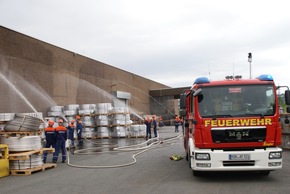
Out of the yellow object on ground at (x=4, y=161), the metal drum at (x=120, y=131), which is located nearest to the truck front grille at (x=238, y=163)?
the yellow object on ground at (x=4, y=161)

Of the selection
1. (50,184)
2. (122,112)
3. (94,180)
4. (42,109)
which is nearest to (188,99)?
(94,180)

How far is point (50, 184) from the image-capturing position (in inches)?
338

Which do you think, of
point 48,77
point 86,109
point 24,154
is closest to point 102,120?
point 86,109

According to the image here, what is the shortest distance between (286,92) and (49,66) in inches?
830

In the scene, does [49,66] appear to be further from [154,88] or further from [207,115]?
[154,88]

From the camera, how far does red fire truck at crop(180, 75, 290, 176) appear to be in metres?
7.79

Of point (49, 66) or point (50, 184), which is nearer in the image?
point (50, 184)

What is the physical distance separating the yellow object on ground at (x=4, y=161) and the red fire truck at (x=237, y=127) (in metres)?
5.73

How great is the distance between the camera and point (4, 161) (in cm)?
1021

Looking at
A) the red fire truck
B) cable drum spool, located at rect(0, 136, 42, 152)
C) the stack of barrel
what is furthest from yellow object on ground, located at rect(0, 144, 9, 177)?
the red fire truck

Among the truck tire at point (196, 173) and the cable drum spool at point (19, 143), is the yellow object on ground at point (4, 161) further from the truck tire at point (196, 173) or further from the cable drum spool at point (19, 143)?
the truck tire at point (196, 173)

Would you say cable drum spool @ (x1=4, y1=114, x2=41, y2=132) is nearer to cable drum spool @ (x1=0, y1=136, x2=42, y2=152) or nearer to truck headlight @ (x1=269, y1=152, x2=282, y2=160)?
cable drum spool @ (x1=0, y1=136, x2=42, y2=152)

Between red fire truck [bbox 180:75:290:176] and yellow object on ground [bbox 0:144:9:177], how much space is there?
5.73 metres

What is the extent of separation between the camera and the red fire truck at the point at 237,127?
779 centimetres
